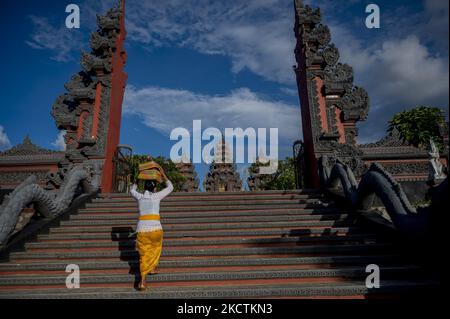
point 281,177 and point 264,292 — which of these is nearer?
point 264,292

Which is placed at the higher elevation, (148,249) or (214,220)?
(214,220)

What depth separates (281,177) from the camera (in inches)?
1500

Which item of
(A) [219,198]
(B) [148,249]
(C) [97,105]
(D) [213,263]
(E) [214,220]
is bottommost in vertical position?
(D) [213,263]

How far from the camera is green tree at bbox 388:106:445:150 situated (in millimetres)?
30406

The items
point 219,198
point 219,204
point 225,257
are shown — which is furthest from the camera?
point 219,198

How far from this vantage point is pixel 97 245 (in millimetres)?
5031

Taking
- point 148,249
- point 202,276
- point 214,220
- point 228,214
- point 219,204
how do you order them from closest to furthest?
1. point 148,249
2. point 202,276
3. point 214,220
4. point 228,214
5. point 219,204

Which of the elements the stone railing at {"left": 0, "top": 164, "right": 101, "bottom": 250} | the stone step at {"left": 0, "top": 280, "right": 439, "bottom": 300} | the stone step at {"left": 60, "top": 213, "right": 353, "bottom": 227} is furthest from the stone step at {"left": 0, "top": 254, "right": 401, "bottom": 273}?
the stone step at {"left": 60, "top": 213, "right": 353, "bottom": 227}

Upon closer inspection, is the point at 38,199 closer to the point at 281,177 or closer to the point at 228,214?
the point at 228,214

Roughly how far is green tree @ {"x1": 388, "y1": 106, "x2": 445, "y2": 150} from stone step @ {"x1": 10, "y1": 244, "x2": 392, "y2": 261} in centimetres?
3165

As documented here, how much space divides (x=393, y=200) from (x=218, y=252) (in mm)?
3072

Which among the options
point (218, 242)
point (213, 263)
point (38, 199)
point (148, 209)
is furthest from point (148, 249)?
point (38, 199)
